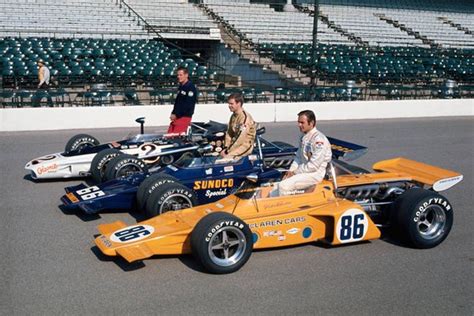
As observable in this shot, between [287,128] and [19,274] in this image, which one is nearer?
[19,274]

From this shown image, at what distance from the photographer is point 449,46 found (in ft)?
112

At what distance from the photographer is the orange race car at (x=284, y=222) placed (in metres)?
5.71

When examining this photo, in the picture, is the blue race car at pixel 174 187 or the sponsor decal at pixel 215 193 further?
the sponsor decal at pixel 215 193

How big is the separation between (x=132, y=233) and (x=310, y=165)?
2.07 metres

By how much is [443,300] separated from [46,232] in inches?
174

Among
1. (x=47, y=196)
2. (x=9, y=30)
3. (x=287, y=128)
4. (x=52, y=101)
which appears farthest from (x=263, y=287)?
(x=9, y=30)

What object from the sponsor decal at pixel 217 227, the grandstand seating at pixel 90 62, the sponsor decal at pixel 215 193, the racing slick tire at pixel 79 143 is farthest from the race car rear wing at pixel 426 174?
the grandstand seating at pixel 90 62

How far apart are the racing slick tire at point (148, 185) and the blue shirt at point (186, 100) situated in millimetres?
3077

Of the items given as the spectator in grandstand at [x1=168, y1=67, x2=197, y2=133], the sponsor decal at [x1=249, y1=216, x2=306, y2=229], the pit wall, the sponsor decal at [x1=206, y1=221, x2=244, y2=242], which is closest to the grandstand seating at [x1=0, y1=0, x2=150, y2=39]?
the pit wall

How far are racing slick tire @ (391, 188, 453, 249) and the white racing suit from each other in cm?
94

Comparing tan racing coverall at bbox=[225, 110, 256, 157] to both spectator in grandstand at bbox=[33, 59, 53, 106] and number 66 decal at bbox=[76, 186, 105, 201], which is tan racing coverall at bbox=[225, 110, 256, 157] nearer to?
number 66 decal at bbox=[76, 186, 105, 201]

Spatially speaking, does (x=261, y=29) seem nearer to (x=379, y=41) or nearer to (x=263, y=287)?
(x=379, y=41)

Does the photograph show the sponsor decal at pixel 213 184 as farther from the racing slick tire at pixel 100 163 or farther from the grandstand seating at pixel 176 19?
the grandstand seating at pixel 176 19

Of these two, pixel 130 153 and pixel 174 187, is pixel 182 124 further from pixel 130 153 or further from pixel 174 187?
pixel 174 187
